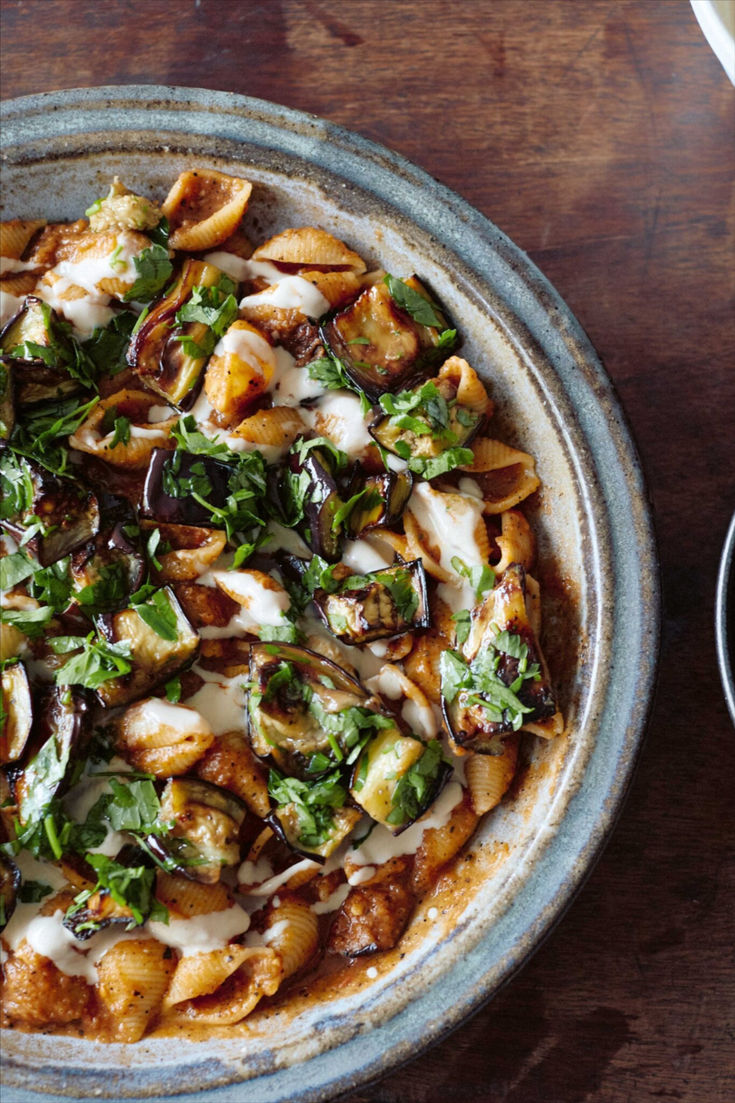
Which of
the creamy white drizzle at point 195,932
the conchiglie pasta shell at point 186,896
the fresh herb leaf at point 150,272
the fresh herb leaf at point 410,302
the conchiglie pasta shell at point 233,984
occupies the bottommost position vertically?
the conchiglie pasta shell at point 233,984

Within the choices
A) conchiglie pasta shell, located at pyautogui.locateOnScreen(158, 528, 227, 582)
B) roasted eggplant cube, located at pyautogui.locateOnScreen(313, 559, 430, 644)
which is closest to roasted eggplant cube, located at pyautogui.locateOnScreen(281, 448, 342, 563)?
roasted eggplant cube, located at pyautogui.locateOnScreen(313, 559, 430, 644)

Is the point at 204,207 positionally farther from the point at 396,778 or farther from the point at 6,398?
the point at 396,778

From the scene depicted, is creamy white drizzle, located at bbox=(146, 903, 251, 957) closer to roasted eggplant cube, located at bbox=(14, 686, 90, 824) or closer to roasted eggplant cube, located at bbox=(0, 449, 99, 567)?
roasted eggplant cube, located at bbox=(14, 686, 90, 824)

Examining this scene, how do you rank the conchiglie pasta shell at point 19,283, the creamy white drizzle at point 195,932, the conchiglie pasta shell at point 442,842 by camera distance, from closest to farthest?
the creamy white drizzle at point 195,932, the conchiglie pasta shell at point 442,842, the conchiglie pasta shell at point 19,283

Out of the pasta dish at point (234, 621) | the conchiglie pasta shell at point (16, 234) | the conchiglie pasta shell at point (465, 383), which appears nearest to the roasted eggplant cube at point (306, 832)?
the pasta dish at point (234, 621)

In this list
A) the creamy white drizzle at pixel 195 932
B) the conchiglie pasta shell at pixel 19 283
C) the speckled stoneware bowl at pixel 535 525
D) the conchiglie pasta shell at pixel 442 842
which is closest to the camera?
the speckled stoneware bowl at pixel 535 525

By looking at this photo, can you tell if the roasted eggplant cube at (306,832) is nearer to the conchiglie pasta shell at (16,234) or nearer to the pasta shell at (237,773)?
the pasta shell at (237,773)

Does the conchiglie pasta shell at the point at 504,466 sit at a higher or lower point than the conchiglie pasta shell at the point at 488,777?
higher
